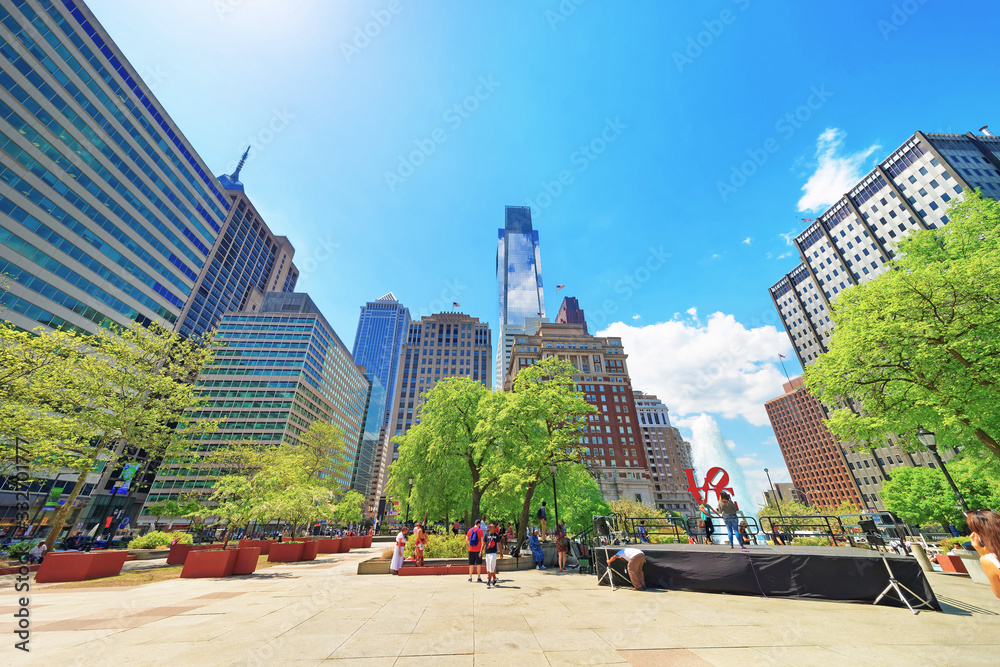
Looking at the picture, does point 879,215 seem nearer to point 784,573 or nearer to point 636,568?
point 784,573

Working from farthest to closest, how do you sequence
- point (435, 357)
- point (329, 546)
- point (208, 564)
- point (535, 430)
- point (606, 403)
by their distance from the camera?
point (435, 357), point (606, 403), point (329, 546), point (535, 430), point (208, 564)

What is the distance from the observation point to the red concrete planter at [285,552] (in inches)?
821

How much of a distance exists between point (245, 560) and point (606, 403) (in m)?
95.1

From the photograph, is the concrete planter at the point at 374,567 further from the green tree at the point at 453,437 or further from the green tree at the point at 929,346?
the green tree at the point at 929,346

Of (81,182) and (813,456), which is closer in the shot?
(81,182)

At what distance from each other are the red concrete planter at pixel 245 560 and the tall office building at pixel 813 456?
132460mm

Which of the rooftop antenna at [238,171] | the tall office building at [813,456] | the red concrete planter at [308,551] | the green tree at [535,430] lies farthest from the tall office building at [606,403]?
the rooftop antenna at [238,171]

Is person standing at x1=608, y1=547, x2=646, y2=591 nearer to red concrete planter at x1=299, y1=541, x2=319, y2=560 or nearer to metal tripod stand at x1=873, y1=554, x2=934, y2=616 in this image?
metal tripod stand at x1=873, y1=554, x2=934, y2=616

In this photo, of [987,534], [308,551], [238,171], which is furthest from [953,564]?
[238,171]

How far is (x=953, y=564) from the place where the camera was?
14492 millimetres

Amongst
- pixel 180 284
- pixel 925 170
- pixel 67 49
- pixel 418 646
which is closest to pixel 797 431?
pixel 925 170

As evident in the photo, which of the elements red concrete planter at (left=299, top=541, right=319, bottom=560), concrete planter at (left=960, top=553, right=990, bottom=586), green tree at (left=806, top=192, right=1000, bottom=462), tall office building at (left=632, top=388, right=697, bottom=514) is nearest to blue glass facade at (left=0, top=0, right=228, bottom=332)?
red concrete planter at (left=299, top=541, right=319, bottom=560)

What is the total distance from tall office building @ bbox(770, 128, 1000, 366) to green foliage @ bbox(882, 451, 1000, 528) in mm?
36806

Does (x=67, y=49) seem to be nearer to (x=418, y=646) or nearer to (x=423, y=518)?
(x=423, y=518)
